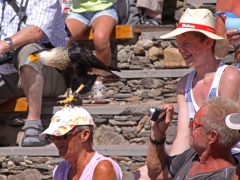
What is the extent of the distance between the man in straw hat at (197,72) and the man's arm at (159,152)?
14cm

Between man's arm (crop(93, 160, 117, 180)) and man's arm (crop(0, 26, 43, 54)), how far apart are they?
2105mm

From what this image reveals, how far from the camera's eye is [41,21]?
5688 mm

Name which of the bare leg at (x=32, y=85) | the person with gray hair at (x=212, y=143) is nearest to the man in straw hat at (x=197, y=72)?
the person with gray hair at (x=212, y=143)

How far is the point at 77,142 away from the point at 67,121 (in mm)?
151

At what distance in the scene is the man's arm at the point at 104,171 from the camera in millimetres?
3809

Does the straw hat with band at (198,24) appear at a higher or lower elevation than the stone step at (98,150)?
higher

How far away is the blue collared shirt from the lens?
571 cm

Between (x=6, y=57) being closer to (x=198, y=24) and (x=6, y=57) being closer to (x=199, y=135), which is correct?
(x=198, y=24)

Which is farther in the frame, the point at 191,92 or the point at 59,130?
the point at 191,92

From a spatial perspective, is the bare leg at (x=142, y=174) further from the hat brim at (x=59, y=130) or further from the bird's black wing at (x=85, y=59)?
the bird's black wing at (x=85, y=59)

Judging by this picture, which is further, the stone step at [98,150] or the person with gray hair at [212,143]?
the stone step at [98,150]

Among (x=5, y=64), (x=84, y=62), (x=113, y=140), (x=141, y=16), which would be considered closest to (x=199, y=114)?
(x=84, y=62)

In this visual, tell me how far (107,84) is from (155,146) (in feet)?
9.63

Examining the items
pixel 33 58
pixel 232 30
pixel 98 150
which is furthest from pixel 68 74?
pixel 232 30
